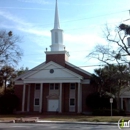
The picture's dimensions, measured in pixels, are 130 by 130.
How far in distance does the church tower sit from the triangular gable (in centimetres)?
263

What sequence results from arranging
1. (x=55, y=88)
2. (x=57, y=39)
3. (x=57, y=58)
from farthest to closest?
(x=57, y=39)
(x=57, y=58)
(x=55, y=88)

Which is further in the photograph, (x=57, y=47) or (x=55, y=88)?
(x=57, y=47)

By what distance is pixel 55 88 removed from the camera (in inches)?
1730

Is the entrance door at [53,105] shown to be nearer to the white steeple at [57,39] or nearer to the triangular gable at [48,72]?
the triangular gable at [48,72]

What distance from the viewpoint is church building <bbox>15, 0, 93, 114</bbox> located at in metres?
41.9

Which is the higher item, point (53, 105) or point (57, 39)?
point (57, 39)

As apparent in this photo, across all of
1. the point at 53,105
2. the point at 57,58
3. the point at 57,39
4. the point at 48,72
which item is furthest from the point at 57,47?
the point at 53,105

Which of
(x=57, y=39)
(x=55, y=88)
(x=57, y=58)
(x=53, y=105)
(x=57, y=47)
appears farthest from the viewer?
(x=57, y=39)

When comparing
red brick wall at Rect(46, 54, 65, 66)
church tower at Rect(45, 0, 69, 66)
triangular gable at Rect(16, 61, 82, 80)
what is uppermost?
church tower at Rect(45, 0, 69, 66)

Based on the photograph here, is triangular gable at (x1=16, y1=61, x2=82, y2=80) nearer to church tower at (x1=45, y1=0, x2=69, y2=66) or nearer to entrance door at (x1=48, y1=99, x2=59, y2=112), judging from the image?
church tower at (x1=45, y1=0, x2=69, y2=66)

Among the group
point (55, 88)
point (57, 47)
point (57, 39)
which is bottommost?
point (55, 88)

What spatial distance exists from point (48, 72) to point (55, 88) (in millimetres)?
3075

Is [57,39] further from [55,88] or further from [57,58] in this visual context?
[55,88]

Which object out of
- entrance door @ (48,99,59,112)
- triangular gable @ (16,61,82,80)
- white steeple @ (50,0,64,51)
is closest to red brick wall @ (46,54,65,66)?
white steeple @ (50,0,64,51)
